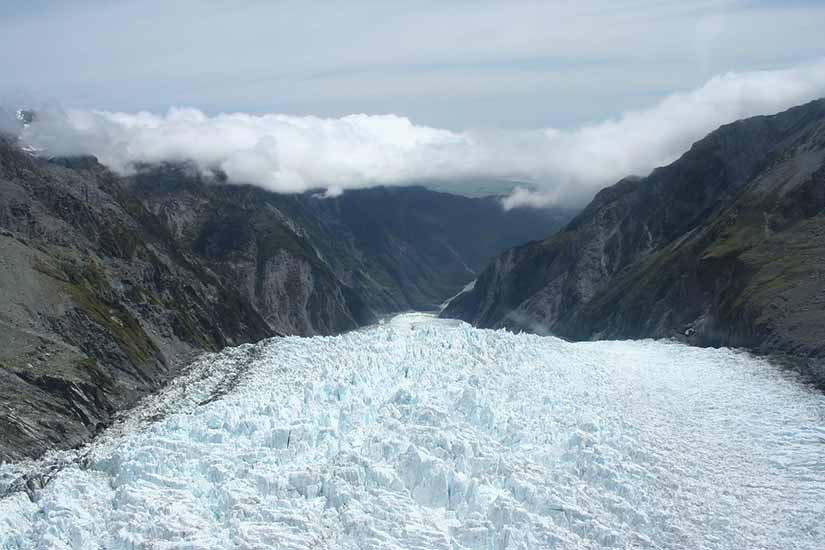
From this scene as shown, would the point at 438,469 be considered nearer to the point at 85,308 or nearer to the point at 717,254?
the point at 85,308

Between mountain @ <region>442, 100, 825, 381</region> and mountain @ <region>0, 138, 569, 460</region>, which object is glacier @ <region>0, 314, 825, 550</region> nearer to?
mountain @ <region>442, 100, 825, 381</region>

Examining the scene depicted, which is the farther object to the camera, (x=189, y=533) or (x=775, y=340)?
(x=775, y=340)

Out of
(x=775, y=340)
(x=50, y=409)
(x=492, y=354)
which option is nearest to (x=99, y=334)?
(x=50, y=409)

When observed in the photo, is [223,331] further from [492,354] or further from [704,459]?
[704,459]

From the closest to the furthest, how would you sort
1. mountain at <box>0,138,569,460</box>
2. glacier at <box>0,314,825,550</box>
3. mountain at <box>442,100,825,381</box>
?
glacier at <box>0,314,825,550</box>
mountain at <box>0,138,569,460</box>
mountain at <box>442,100,825,381</box>

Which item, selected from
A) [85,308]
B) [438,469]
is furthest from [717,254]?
[438,469]

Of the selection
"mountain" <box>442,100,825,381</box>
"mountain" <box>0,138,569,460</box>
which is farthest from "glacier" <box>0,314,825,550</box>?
"mountain" <box>0,138,569,460</box>
